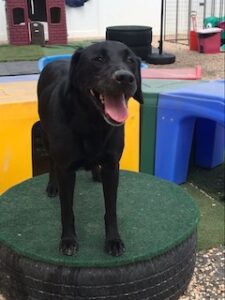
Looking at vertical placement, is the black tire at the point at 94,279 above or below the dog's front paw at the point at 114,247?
below

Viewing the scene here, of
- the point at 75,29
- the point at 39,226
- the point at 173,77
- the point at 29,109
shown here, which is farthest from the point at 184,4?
the point at 39,226

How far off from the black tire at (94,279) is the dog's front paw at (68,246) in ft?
0.23

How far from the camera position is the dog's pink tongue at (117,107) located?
5.10 feet

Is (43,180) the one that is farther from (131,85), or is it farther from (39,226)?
(131,85)

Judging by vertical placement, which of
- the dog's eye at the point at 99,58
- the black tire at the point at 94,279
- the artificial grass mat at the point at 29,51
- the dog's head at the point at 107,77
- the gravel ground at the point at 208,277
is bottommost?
the gravel ground at the point at 208,277

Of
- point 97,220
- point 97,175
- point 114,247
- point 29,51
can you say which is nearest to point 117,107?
point 114,247

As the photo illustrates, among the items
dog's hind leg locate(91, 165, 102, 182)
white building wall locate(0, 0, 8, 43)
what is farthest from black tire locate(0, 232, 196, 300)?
white building wall locate(0, 0, 8, 43)

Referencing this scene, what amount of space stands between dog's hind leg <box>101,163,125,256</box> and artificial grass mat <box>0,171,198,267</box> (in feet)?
0.14

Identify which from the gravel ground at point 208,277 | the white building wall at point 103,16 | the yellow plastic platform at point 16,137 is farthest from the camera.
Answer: the white building wall at point 103,16

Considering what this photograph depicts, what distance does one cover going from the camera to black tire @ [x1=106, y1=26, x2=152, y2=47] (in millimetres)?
6785

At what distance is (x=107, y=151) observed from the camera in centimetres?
182

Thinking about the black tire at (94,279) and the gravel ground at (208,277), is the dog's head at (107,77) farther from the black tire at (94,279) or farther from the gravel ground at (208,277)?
the gravel ground at (208,277)

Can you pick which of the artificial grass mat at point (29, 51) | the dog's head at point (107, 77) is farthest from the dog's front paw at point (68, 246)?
the artificial grass mat at point (29, 51)

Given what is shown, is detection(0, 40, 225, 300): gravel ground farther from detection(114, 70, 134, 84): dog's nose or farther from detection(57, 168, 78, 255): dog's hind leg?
detection(114, 70, 134, 84): dog's nose
